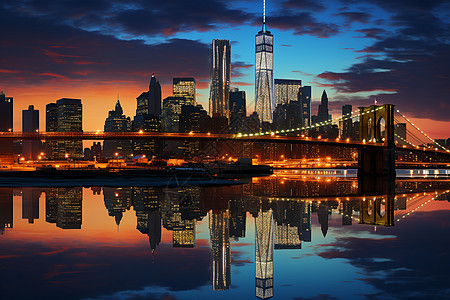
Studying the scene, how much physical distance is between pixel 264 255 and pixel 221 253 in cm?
127

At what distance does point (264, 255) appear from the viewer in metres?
14.7

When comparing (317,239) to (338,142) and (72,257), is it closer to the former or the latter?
(72,257)

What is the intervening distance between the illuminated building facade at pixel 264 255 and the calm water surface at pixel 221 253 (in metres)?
0.03

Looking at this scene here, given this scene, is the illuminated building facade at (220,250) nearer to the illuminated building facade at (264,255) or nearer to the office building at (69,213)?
the illuminated building facade at (264,255)

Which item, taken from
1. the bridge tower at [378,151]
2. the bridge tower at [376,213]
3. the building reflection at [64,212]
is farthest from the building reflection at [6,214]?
the bridge tower at [378,151]

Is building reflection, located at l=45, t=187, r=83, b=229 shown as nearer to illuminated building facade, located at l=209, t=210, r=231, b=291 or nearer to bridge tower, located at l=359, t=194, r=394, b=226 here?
illuminated building facade, located at l=209, t=210, r=231, b=291

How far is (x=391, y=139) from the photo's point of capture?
275ft

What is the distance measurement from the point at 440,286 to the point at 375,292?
5.39ft

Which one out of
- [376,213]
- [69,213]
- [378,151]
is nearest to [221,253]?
[69,213]

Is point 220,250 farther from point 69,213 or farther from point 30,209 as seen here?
point 30,209

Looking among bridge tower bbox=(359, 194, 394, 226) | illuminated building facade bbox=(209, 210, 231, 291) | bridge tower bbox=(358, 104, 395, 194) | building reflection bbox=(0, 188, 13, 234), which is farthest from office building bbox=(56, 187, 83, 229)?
bridge tower bbox=(358, 104, 395, 194)

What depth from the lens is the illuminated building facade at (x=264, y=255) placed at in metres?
10.7

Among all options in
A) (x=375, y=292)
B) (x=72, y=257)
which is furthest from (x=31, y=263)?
(x=375, y=292)

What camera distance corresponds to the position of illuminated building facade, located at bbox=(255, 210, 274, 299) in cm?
1072
